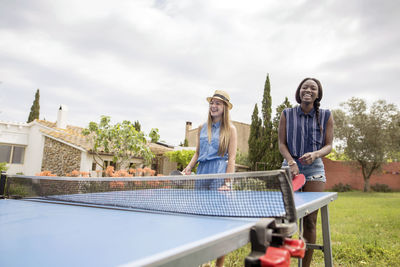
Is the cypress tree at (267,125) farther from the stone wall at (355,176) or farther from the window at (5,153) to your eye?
the window at (5,153)

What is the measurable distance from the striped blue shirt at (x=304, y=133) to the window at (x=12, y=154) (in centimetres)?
2010

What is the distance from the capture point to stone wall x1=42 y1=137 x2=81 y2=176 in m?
16.4

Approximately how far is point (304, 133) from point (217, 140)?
3.03ft

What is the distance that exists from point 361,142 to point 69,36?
23681mm

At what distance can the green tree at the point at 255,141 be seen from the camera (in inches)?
957

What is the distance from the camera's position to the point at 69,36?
1442cm

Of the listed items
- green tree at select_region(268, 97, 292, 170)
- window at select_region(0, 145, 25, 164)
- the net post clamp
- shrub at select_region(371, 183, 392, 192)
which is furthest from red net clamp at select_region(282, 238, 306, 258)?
shrub at select_region(371, 183, 392, 192)

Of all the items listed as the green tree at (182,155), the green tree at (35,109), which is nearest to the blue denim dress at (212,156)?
the green tree at (182,155)

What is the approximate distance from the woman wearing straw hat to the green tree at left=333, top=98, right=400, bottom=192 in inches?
970

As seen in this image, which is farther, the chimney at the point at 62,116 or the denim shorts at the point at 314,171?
the chimney at the point at 62,116

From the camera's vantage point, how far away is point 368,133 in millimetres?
23750

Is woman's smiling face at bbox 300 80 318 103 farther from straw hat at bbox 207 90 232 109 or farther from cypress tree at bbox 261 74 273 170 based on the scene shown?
cypress tree at bbox 261 74 273 170

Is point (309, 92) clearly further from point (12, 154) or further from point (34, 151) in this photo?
point (12, 154)

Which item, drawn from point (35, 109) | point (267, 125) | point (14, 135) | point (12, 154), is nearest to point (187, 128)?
point (267, 125)
